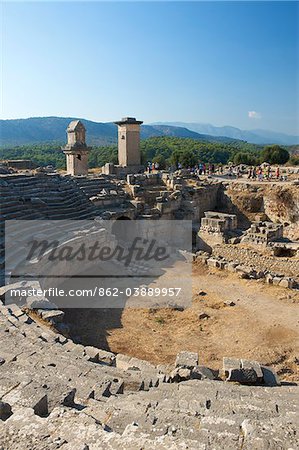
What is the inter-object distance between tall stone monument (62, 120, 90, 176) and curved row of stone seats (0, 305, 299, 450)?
16.2 metres

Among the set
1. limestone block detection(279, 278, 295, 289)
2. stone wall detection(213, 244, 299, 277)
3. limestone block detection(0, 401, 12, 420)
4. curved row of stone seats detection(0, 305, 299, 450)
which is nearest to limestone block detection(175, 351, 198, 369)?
curved row of stone seats detection(0, 305, 299, 450)

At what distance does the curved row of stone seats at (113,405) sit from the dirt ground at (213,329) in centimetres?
207

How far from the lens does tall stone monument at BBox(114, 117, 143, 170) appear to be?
25.0 m

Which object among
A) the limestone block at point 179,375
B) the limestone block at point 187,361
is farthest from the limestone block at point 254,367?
the limestone block at point 179,375

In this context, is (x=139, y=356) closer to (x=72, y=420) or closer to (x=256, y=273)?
(x=72, y=420)

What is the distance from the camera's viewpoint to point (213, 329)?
1095cm

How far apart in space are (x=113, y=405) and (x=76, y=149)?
19.9 meters

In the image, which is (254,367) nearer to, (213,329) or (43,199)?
(213,329)

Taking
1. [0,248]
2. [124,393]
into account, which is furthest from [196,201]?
[124,393]

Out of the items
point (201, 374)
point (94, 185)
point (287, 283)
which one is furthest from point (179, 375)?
point (94, 185)

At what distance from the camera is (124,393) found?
239 inches

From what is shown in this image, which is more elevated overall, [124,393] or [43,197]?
[43,197]

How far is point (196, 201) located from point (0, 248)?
1393cm

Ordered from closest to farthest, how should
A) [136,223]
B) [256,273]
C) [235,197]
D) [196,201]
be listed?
1. [256,273]
2. [136,223]
3. [196,201]
4. [235,197]
